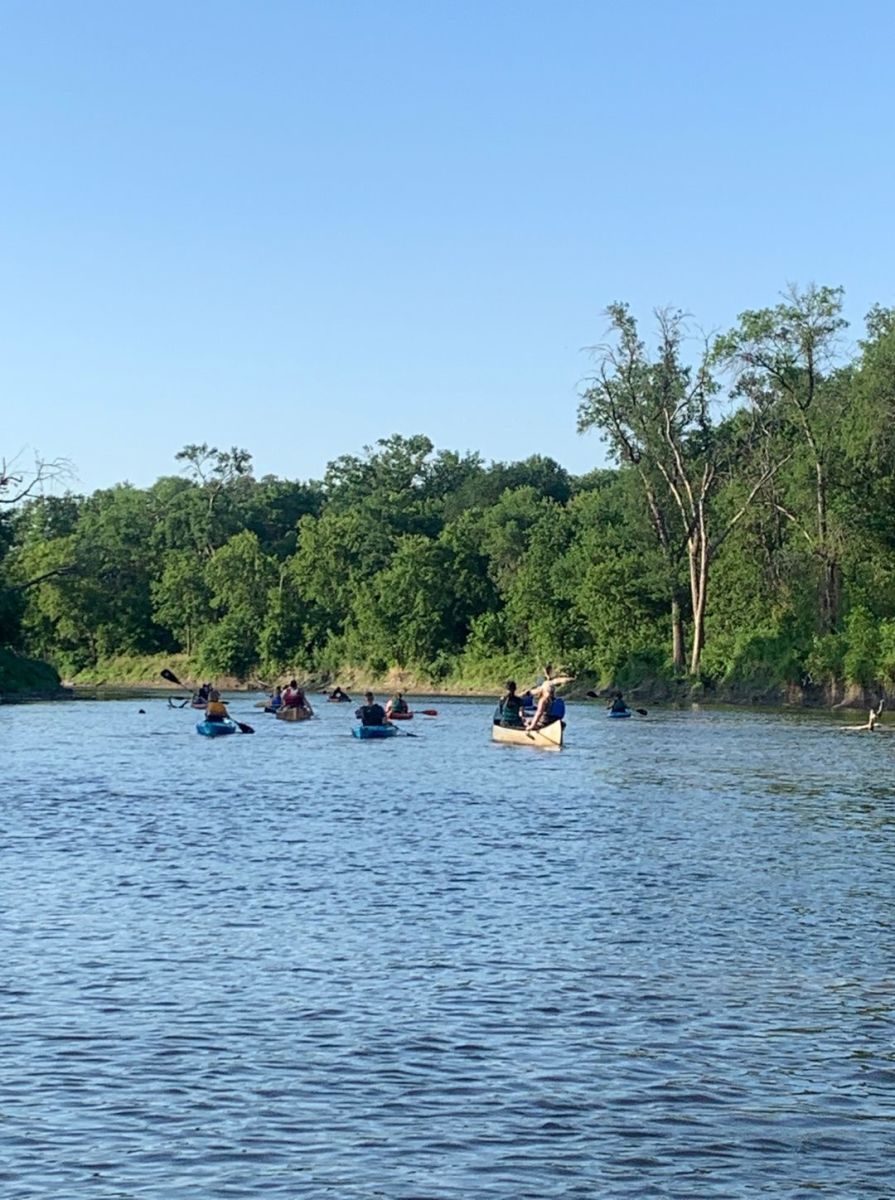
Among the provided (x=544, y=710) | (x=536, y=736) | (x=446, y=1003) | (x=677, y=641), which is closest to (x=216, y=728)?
(x=536, y=736)

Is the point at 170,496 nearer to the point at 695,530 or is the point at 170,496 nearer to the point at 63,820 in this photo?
the point at 695,530

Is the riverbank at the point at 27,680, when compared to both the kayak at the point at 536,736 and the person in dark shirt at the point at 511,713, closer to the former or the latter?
the person in dark shirt at the point at 511,713

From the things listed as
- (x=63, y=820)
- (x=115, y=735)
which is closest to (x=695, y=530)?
(x=115, y=735)

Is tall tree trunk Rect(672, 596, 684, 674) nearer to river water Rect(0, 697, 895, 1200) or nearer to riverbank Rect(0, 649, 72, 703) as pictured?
riverbank Rect(0, 649, 72, 703)

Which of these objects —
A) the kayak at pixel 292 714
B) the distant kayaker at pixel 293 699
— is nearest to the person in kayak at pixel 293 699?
the distant kayaker at pixel 293 699

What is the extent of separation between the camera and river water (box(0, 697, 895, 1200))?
10109mm

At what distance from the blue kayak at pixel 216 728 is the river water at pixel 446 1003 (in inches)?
953

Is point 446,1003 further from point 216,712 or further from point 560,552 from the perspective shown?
point 560,552

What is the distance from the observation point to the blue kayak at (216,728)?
178 feet

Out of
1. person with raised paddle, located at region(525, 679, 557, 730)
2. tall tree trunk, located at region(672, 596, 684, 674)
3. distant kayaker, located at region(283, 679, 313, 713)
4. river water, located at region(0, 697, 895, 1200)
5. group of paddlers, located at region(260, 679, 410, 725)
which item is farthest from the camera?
tall tree trunk, located at region(672, 596, 684, 674)

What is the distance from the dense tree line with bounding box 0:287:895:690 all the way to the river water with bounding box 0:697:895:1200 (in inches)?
1904

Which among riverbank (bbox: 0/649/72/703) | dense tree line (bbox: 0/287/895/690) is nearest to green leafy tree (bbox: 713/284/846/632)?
dense tree line (bbox: 0/287/895/690)

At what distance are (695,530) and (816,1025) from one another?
7074 cm

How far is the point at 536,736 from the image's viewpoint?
48.3 meters
